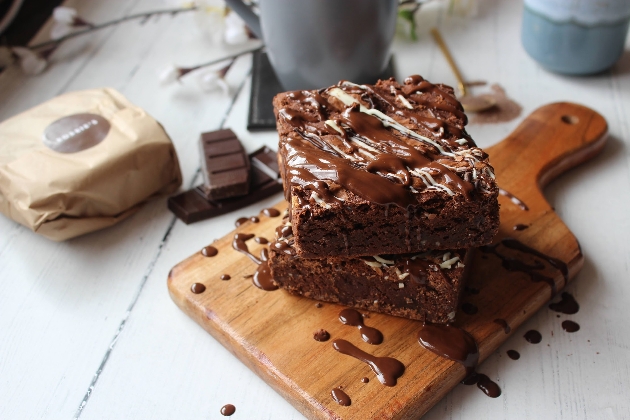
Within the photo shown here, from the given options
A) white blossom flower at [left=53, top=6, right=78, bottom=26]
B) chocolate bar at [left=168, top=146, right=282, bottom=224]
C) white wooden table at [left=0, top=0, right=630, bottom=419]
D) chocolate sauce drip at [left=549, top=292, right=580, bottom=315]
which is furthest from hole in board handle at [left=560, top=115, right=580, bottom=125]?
white blossom flower at [left=53, top=6, right=78, bottom=26]

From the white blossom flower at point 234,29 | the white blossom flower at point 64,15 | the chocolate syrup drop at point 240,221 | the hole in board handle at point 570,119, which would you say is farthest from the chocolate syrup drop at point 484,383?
the white blossom flower at point 64,15

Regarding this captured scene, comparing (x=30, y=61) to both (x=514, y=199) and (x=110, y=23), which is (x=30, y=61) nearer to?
(x=110, y=23)

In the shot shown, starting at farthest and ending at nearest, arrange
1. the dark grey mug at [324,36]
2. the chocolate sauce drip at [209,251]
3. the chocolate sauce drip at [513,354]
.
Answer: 1. the dark grey mug at [324,36]
2. the chocolate sauce drip at [209,251]
3. the chocolate sauce drip at [513,354]

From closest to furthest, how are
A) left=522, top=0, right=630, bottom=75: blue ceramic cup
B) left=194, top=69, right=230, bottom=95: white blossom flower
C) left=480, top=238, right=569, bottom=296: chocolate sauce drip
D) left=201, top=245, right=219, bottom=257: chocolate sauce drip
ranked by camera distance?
left=480, top=238, right=569, bottom=296: chocolate sauce drip → left=201, top=245, right=219, bottom=257: chocolate sauce drip → left=522, top=0, right=630, bottom=75: blue ceramic cup → left=194, top=69, right=230, bottom=95: white blossom flower

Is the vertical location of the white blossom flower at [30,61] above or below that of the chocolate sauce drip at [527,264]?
above

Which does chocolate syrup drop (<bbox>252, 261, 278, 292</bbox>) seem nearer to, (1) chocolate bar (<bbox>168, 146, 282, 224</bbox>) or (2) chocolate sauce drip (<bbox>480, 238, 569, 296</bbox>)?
(1) chocolate bar (<bbox>168, 146, 282, 224</bbox>)

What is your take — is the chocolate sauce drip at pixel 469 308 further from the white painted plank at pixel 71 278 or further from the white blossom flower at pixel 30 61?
the white blossom flower at pixel 30 61

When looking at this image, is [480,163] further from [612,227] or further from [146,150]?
[146,150]
